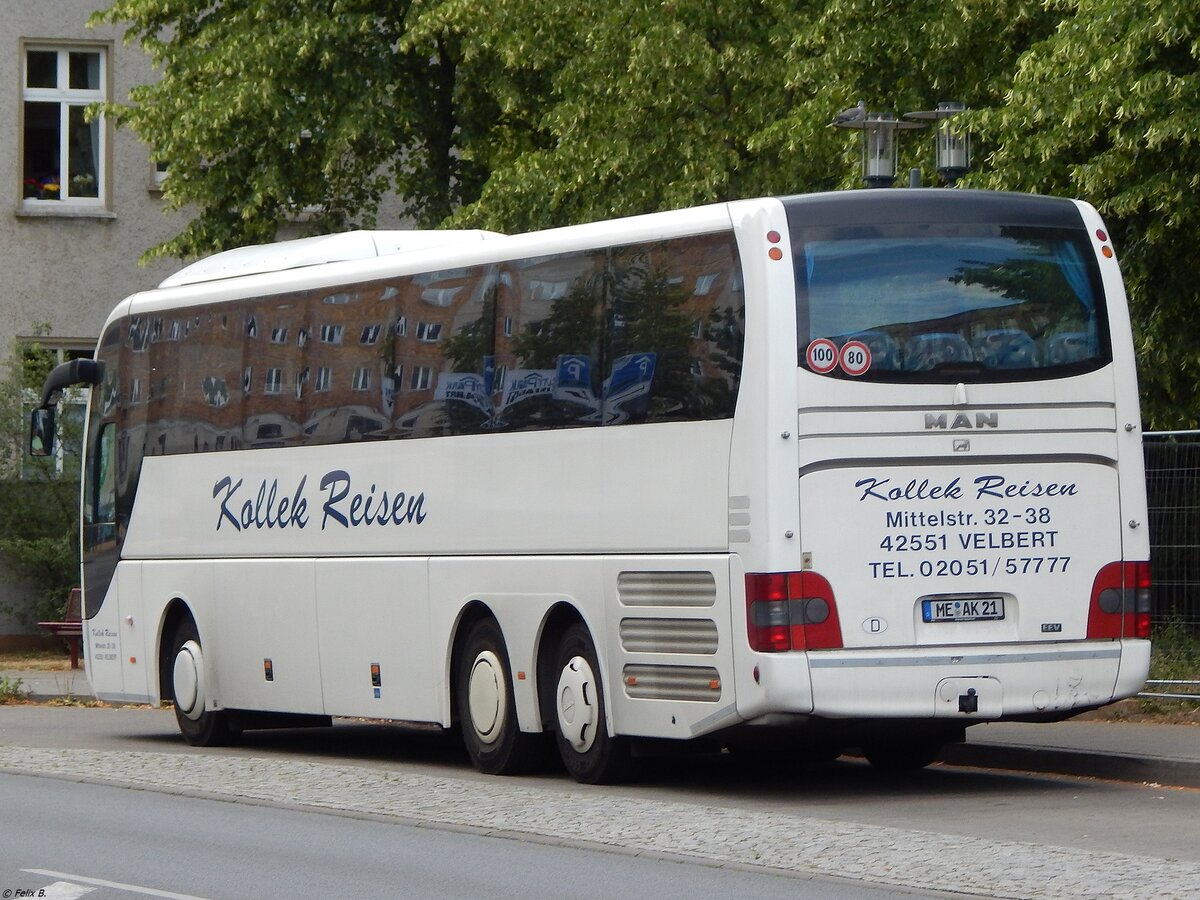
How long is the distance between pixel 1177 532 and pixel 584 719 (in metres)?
5.48

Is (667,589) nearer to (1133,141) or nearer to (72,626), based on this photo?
(1133,141)

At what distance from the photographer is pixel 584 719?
13859mm

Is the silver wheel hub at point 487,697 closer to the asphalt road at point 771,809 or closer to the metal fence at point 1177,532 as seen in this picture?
the asphalt road at point 771,809

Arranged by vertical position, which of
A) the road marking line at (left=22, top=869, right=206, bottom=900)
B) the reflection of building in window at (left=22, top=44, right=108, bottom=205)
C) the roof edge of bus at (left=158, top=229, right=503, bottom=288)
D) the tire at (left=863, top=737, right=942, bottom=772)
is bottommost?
the road marking line at (left=22, top=869, right=206, bottom=900)

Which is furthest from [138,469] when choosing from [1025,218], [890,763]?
[1025,218]

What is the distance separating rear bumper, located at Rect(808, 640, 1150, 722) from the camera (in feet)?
40.8

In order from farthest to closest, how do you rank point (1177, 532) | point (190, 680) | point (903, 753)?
point (190, 680) → point (1177, 532) → point (903, 753)

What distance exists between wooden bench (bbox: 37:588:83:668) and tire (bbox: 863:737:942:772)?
13990 mm

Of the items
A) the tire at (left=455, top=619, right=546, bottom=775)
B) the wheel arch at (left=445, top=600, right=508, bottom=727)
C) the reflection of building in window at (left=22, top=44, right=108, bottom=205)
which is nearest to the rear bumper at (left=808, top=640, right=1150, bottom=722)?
the tire at (left=455, top=619, right=546, bottom=775)

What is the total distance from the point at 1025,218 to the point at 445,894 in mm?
5731

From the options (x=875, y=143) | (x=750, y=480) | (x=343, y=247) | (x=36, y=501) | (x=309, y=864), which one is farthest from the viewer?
(x=36, y=501)

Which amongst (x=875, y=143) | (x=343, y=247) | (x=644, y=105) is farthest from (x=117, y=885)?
(x=644, y=105)

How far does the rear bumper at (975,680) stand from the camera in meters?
12.4

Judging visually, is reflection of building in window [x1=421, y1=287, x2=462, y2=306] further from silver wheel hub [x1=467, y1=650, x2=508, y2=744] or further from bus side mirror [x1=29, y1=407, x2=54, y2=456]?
bus side mirror [x1=29, y1=407, x2=54, y2=456]
